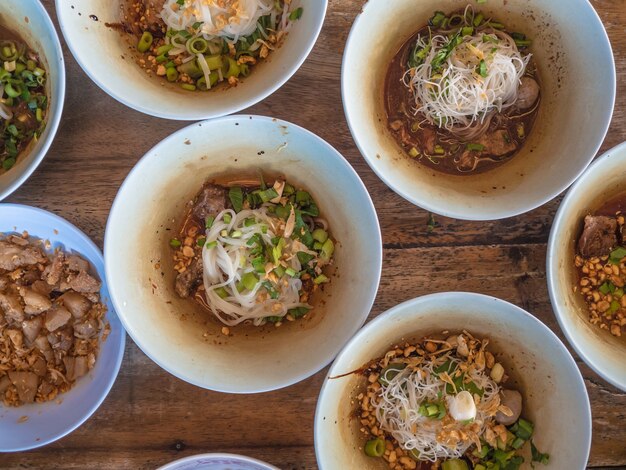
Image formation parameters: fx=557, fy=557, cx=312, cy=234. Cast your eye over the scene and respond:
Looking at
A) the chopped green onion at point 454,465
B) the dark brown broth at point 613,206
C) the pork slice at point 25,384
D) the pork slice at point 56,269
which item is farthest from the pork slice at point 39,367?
the dark brown broth at point 613,206

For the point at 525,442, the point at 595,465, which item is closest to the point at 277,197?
the point at 525,442

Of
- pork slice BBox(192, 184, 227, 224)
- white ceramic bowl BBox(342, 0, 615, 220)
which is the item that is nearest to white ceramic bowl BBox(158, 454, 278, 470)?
pork slice BBox(192, 184, 227, 224)

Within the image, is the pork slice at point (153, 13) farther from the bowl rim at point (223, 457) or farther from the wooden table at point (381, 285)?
the bowl rim at point (223, 457)

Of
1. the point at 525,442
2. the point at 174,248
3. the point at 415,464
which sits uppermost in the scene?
the point at 174,248

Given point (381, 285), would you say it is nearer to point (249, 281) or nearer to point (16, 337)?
point (249, 281)

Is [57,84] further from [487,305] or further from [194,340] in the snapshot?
[487,305]

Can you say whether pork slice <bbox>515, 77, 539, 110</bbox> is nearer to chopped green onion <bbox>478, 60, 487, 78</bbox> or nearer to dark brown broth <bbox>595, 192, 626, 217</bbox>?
chopped green onion <bbox>478, 60, 487, 78</bbox>
